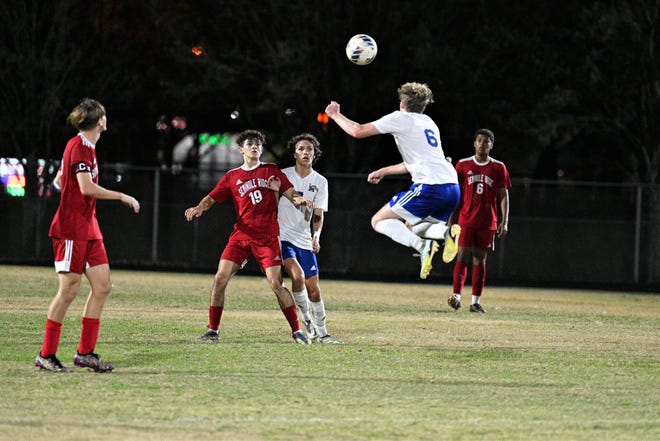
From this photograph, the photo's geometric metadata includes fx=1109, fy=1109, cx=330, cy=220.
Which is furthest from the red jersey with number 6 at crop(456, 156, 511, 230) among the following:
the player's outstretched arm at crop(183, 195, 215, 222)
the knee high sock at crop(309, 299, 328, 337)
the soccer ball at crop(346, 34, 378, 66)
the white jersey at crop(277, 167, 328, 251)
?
the player's outstretched arm at crop(183, 195, 215, 222)

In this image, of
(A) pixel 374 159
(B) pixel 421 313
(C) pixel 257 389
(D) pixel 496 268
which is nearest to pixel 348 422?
(C) pixel 257 389

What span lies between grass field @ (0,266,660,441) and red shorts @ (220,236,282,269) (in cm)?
84

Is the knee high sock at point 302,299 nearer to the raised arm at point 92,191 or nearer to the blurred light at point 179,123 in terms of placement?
the raised arm at point 92,191

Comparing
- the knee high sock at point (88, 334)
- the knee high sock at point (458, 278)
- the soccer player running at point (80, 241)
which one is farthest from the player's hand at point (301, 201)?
the knee high sock at point (458, 278)

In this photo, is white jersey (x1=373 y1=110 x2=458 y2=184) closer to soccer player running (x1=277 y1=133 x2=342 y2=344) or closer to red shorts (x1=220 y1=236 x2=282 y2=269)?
soccer player running (x1=277 y1=133 x2=342 y2=344)

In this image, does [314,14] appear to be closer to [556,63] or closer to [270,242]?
[556,63]

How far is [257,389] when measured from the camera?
8.34 m

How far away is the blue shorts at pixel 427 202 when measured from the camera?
10.8m

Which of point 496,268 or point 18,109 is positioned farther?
point 18,109

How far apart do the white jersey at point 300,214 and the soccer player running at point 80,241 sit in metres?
2.97

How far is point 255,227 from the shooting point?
1132cm

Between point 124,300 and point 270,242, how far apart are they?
5862 millimetres

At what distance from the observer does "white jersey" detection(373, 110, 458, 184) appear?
1055 cm

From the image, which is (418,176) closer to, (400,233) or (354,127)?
(400,233)
